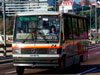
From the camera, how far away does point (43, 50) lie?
47.1 ft

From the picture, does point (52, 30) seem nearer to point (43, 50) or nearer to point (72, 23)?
point (43, 50)

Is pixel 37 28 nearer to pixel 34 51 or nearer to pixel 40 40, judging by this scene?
pixel 40 40

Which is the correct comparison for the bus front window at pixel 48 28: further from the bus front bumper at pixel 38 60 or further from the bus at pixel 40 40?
the bus front bumper at pixel 38 60

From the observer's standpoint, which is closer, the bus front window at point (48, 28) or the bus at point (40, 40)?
the bus at point (40, 40)

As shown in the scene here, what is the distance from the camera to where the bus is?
14.4 m

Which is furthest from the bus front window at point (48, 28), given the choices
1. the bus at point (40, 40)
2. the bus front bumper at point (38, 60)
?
the bus front bumper at point (38, 60)

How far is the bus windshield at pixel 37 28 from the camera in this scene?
14.6m

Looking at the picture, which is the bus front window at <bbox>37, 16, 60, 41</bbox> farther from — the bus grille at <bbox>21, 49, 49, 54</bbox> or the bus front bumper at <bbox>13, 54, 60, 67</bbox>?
the bus front bumper at <bbox>13, 54, 60, 67</bbox>

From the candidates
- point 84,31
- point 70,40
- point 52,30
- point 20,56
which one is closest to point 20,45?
point 20,56

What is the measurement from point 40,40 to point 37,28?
1.87 feet

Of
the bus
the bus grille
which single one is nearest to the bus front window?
the bus

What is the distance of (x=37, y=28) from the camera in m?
14.7

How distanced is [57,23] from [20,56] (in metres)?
2.05

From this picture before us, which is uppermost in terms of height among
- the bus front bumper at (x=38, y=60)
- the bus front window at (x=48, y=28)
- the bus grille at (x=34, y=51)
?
the bus front window at (x=48, y=28)
